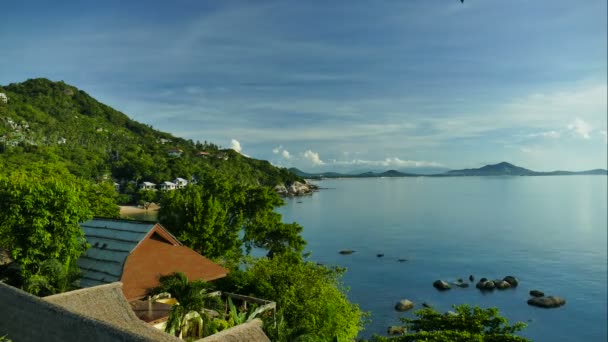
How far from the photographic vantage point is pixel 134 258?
18266 mm

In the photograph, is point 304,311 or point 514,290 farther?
point 514,290

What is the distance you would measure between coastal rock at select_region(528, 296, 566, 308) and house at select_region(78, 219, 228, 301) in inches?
1263

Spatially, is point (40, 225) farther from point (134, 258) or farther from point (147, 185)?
point (147, 185)

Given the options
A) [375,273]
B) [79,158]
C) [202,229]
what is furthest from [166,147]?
[202,229]

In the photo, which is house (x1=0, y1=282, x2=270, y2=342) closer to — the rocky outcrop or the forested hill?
the forested hill

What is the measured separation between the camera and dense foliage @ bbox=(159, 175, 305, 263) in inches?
1178

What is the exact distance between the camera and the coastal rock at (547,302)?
39312 mm

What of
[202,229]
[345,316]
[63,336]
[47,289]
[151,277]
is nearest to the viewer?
[63,336]

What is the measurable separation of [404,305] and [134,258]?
26.6 metres

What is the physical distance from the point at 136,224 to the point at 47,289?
4.47 meters

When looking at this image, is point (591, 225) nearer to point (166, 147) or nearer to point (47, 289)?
point (47, 289)

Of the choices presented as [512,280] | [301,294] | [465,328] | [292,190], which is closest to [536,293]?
[512,280]

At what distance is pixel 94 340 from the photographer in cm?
865

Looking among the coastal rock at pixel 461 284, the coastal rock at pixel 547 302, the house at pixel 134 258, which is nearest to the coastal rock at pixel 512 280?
the coastal rock at pixel 461 284
